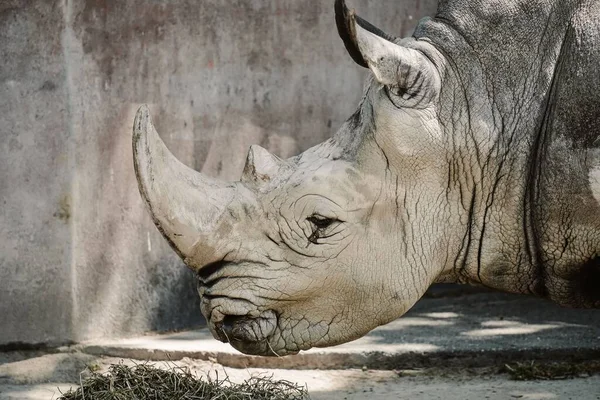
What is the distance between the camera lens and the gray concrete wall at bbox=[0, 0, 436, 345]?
250 inches

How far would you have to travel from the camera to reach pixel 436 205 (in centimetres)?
409

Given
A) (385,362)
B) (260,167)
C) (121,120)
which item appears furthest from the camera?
(121,120)

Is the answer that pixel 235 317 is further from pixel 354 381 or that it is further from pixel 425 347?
pixel 425 347

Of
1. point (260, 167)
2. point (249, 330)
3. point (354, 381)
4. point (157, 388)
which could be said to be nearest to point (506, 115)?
point (260, 167)

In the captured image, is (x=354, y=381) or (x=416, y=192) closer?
(x=416, y=192)

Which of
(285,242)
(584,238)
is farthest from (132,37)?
(584,238)

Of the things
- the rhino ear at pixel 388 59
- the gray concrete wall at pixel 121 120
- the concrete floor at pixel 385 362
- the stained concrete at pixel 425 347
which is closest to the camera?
the rhino ear at pixel 388 59

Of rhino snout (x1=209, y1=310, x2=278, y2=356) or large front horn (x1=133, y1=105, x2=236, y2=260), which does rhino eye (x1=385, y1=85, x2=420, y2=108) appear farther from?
rhino snout (x1=209, y1=310, x2=278, y2=356)

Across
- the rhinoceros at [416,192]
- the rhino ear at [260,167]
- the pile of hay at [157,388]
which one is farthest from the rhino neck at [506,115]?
the pile of hay at [157,388]

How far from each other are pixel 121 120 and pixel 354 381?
1960 mm

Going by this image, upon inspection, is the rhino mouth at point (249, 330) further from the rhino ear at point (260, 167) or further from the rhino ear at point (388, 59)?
the rhino ear at point (388, 59)

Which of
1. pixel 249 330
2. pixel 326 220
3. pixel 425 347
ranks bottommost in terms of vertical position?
pixel 425 347

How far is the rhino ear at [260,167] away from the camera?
A: 4082mm

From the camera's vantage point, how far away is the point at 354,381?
6066mm
